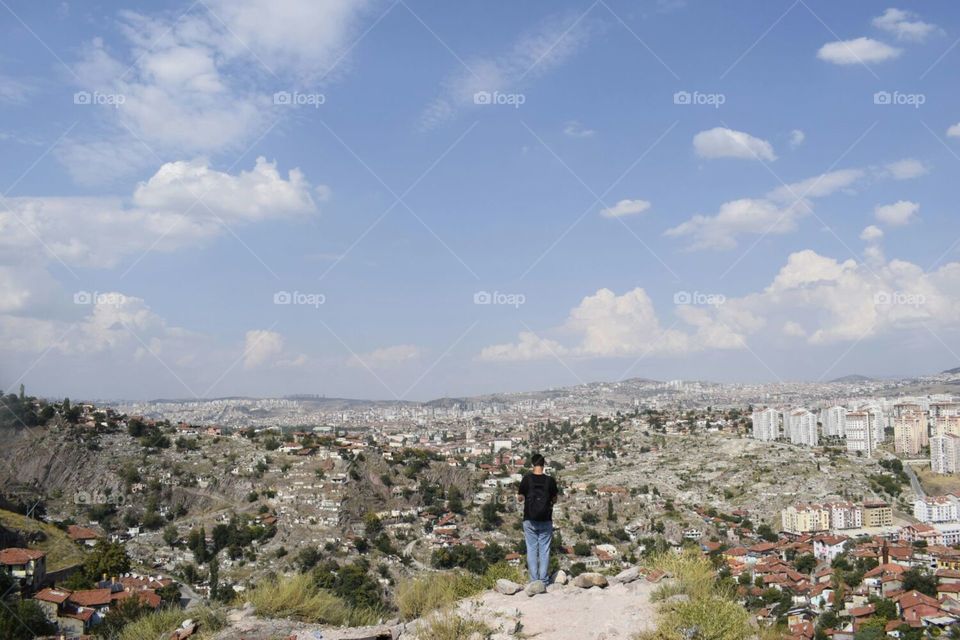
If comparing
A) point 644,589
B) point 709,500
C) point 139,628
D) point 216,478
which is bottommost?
point 709,500

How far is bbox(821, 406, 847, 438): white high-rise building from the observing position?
96.7m

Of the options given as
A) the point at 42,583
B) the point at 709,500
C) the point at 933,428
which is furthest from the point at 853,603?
the point at 933,428

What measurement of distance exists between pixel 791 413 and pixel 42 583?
313 ft

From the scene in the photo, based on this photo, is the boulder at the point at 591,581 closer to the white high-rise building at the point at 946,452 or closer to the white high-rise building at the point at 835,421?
the white high-rise building at the point at 946,452

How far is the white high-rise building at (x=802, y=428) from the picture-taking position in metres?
92.0

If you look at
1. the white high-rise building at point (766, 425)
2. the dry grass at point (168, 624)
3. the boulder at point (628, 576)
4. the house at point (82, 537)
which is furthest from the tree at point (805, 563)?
the white high-rise building at point (766, 425)

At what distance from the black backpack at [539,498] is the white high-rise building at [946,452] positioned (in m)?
83.1

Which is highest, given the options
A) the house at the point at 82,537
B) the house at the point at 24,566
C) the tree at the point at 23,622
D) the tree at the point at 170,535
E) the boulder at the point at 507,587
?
the boulder at the point at 507,587

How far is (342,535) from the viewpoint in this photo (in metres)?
43.5

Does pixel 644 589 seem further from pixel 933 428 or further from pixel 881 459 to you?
pixel 933 428

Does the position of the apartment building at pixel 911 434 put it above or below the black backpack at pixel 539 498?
below

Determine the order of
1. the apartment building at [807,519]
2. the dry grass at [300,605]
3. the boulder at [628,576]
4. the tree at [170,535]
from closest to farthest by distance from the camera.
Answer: the boulder at [628,576] < the dry grass at [300,605] < the tree at [170,535] < the apartment building at [807,519]

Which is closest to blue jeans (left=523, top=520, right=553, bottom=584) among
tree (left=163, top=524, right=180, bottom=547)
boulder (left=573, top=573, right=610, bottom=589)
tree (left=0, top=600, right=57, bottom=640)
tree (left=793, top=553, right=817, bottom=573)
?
boulder (left=573, top=573, right=610, bottom=589)

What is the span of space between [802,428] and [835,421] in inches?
378
